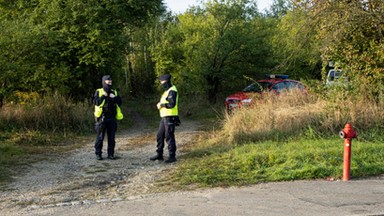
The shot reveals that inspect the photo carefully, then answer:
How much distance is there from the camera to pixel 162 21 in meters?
34.8

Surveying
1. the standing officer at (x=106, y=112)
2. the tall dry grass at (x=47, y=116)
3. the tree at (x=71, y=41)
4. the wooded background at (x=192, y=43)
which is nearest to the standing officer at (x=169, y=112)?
the standing officer at (x=106, y=112)

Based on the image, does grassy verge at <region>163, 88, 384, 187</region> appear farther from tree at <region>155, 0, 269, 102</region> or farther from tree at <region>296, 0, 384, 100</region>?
tree at <region>155, 0, 269, 102</region>

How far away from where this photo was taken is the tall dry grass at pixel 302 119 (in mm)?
11094

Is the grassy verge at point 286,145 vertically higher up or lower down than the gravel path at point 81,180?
higher up

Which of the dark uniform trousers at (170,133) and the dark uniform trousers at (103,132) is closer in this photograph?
the dark uniform trousers at (170,133)

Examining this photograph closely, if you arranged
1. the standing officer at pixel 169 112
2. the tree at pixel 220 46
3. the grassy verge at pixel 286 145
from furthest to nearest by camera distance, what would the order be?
the tree at pixel 220 46
the standing officer at pixel 169 112
the grassy verge at pixel 286 145

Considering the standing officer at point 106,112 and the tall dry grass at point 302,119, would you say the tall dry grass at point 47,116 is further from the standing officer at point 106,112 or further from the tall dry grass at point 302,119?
the tall dry grass at point 302,119

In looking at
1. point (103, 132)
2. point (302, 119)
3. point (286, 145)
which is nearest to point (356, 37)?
point (302, 119)

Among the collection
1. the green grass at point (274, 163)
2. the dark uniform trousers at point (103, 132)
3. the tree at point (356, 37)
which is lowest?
the green grass at point (274, 163)

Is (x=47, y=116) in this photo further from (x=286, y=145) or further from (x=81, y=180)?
(x=286, y=145)

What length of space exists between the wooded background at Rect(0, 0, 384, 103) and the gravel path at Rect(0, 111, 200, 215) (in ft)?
17.7

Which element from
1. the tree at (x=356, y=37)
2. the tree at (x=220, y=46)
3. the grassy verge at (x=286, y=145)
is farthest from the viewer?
the tree at (x=220, y=46)

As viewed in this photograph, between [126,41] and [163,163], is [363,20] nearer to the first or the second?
[163,163]

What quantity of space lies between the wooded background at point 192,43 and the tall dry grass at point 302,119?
99 cm
